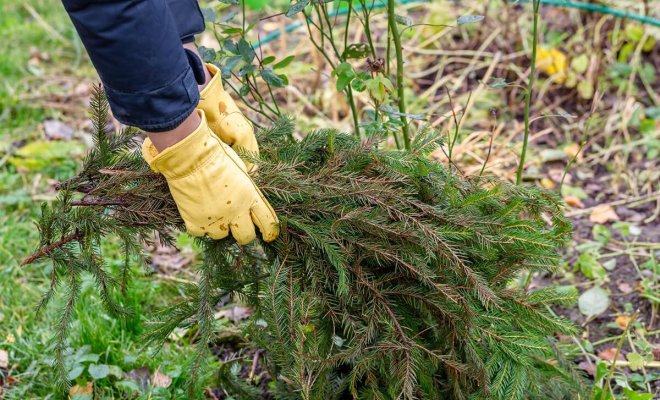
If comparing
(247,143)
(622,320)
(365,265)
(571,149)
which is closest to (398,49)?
(247,143)

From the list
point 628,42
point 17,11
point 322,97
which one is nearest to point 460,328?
point 322,97

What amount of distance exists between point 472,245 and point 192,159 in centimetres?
73

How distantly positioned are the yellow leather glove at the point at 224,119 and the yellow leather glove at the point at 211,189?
243mm

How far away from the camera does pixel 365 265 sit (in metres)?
1.83

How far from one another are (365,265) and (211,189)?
440 mm

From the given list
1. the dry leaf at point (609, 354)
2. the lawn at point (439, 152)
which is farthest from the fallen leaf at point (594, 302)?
the dry leaf at point (609, 354)

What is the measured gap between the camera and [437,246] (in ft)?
5.63

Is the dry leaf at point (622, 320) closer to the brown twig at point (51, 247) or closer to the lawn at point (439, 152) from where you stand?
the lawn at point (439, 152)

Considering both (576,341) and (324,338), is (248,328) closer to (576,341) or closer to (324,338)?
(324,338)

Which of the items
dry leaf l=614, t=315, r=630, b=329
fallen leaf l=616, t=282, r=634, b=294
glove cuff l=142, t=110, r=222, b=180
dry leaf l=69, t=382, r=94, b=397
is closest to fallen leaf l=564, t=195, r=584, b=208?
fallen leaf l=616, t=282, r=634, b=294

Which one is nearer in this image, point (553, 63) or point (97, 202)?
point (97, 202)

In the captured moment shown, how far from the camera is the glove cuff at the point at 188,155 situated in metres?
1.67

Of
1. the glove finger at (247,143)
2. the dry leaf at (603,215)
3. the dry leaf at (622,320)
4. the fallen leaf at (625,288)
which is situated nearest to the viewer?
the glove finger at (247,143)

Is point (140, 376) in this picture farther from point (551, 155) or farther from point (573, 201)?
point (551, 155)
